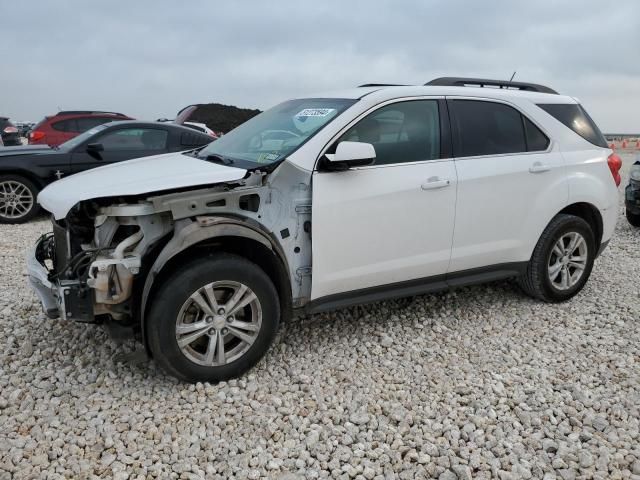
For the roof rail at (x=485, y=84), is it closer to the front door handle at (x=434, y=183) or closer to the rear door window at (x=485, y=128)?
the rear door window at (x=485, y=128)

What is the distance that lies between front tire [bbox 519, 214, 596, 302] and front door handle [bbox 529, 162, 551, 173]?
1.49ft

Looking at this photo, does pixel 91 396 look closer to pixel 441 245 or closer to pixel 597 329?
pixel 441 245

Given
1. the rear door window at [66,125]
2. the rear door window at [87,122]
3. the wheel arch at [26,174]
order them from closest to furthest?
the wheel arch at [26,174]
the rear door window at [66,125]
the rear door window at [87,122]

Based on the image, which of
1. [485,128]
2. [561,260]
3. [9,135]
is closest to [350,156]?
[485,128]

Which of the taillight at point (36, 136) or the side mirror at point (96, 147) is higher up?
the taillight at point (36, 136)

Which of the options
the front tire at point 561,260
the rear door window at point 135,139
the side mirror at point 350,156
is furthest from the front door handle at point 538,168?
the rear door window at point 135,139

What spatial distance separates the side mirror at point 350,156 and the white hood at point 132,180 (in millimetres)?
559

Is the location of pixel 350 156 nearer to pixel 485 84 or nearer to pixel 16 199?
pixel 485 84

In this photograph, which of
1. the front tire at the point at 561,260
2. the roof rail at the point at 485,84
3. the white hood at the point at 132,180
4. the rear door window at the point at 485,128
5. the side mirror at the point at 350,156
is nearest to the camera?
the white hood at the point at 132,180

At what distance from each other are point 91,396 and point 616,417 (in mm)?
3034

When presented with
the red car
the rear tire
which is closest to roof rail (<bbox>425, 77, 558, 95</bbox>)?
the rear tire

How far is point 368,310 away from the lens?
175 inches

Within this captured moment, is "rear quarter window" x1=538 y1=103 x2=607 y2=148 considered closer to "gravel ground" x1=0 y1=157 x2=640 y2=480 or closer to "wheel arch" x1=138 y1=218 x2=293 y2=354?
"gravel ground" x1=0 y1=157 x2=640 y2=480

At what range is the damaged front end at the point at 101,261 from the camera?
3.00 m
